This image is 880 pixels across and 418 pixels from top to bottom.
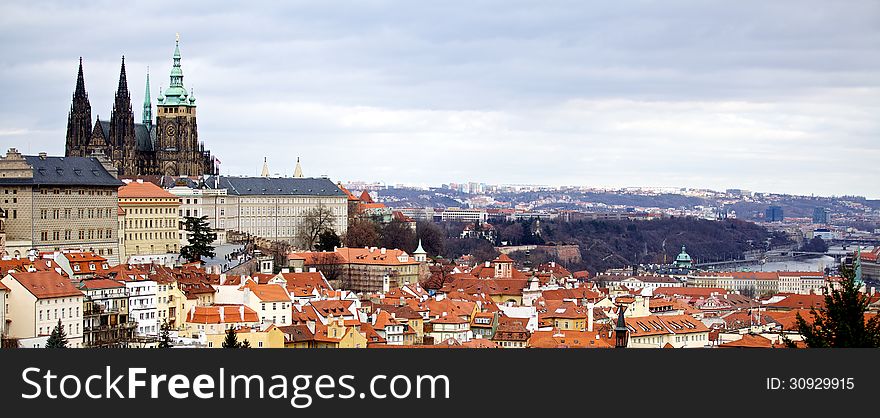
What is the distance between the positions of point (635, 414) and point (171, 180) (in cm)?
8447

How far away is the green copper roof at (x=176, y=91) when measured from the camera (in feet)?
408

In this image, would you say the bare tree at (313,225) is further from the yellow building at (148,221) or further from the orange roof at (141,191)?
the yellow building at (148,221)

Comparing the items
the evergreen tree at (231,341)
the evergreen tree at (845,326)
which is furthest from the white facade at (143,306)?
the evergreen tree at (845,326)

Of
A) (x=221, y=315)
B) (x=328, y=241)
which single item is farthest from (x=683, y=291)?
(x=221, y=315)

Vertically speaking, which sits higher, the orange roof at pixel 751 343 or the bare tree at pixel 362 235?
the bare tree at pixel 362 235

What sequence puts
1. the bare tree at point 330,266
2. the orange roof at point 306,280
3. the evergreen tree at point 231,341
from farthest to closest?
1. the bare tree at point 330,266
2. the orange roof at point 306,280
3. the evergreen tree at point 231,341

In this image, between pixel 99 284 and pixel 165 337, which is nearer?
pixel 165 337

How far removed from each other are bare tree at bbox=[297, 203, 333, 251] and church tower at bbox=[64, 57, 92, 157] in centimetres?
1622

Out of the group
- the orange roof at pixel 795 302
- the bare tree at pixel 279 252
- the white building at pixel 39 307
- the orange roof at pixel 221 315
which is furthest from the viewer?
the bare tree at pixel 279 252

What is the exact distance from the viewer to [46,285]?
5894cm

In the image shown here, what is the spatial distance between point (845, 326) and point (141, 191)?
6832cm

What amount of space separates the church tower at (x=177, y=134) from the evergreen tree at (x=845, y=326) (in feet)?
305

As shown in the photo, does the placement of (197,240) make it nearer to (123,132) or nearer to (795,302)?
(795,302)

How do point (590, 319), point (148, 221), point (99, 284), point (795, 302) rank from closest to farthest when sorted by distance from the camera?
point (99, 284) < point (590, 319) < point (148, 221) < point (795, 302)
